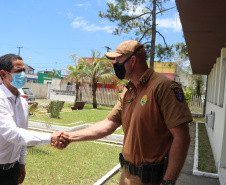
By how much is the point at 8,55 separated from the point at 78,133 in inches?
47.8

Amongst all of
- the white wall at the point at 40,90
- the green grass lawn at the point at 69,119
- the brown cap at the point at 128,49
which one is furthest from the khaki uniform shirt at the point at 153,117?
the white wall at the point at 40,90

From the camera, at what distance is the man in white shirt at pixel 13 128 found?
233 centimetres

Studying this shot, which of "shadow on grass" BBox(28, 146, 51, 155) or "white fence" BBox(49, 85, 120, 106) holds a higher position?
"white fence" BBox(49, 85, 120, 106)

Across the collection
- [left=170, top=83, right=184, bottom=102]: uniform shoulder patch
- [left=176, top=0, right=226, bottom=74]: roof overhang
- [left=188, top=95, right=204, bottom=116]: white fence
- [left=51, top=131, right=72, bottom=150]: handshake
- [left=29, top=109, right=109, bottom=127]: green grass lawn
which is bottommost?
[left=29, top=109, right=109, bottom=127]: green grass lawn

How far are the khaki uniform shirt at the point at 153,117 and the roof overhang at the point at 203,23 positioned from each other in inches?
104

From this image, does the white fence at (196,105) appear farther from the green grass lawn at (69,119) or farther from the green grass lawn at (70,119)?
the green grass lawn at (69,119)

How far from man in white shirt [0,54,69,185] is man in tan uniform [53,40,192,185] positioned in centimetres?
100

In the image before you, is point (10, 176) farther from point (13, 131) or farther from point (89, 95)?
point (89, 95)

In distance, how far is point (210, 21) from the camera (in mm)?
5188

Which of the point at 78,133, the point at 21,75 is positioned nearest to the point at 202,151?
the point at 78,133

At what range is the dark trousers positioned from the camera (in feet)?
8.06

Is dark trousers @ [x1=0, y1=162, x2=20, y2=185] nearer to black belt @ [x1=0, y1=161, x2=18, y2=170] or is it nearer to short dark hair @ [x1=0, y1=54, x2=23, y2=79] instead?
black belt @ [x1=0, y1=161, x2=18, y2=170]

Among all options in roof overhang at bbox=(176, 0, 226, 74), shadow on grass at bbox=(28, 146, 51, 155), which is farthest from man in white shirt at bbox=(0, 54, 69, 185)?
shadow on grass at bbox=(28, 146, 51, 155)

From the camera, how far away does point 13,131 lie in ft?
7.62
